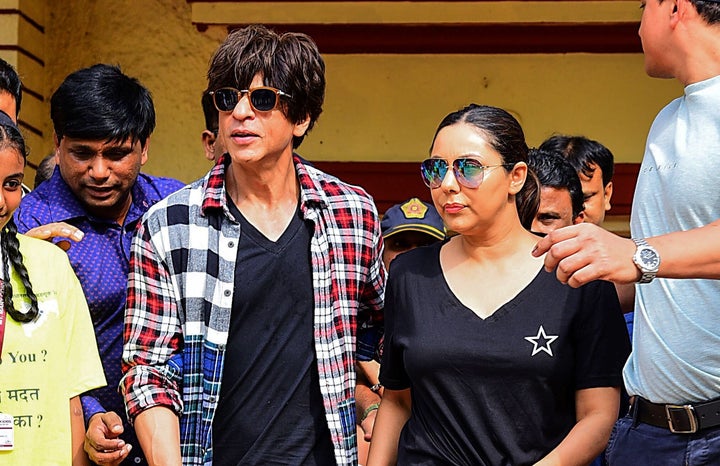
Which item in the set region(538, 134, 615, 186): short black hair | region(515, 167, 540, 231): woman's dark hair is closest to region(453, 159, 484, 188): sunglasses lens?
region(515, 167, 540, 231): woman's dark hair

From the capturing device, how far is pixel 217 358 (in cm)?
307

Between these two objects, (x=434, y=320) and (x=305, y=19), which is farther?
(x=305, y=19)

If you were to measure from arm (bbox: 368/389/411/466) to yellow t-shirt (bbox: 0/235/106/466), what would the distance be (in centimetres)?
77

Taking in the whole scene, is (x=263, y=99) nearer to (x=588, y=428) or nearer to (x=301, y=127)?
(x=301, y=127)

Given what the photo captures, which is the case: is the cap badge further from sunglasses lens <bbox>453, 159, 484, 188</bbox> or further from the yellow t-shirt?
the yellow t-shirt

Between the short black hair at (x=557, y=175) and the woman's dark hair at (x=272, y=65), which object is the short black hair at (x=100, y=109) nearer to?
the woman's dark hair at (x=272, y=65)

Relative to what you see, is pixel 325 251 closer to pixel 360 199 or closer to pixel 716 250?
pixel 360 199

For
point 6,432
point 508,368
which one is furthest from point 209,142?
point 508,368

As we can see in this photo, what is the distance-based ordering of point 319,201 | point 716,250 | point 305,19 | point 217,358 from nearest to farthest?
point 716,250 → point 217,358 → point 319,201 → point 305,19

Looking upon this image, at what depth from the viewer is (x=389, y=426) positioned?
321 cm

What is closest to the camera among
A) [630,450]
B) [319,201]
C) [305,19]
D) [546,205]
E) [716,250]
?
[716,250]

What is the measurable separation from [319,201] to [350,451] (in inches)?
27.7

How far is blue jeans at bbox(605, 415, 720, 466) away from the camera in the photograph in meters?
2.71

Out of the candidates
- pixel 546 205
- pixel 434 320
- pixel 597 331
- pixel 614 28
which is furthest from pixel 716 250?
pixel 614 28
